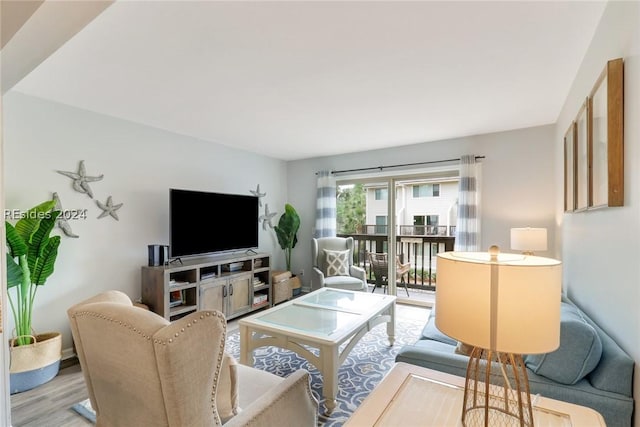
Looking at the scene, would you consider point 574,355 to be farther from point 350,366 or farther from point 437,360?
point 350,366

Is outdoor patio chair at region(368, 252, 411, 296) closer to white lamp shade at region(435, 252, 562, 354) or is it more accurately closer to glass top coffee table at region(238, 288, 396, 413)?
glass top coffee table at region(238, 288, 396, 413)

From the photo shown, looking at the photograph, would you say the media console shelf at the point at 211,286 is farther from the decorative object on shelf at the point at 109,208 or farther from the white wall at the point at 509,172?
the white wall at the point at 509,172

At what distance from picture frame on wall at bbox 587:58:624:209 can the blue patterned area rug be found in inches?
74.6

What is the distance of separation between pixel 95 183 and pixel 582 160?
13.1 ft

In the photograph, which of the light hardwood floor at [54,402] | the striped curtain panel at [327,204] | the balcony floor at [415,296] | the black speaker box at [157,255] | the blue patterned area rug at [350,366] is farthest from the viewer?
the striped curtain panel at [327,204]

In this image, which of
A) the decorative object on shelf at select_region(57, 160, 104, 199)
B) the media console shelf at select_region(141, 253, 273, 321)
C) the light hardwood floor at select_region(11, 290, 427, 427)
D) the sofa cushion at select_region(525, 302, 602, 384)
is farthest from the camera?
the media console shelf at select_region(141, 253, 273, 321)

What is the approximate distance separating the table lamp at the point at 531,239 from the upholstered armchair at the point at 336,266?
190 centimetres

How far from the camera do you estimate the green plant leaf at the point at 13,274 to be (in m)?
2.09

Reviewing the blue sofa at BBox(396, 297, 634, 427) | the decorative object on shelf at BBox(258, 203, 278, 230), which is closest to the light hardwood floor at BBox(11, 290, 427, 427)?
the blue sofa at BBox(396, 297, 634, 427)

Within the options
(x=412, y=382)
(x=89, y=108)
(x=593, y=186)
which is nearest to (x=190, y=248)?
(x=89, y=108)

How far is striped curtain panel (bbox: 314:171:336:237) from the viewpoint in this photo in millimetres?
4836

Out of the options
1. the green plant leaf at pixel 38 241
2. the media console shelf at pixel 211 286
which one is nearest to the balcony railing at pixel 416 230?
the media console shelf at pixel 211 286

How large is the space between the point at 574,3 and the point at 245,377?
2483mm

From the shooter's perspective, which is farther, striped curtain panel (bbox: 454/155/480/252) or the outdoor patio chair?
the outdoor patio chair
